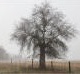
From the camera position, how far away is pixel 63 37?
40125 millimetres

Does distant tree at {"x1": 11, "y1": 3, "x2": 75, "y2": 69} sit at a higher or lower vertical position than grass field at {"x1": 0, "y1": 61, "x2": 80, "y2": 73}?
higher

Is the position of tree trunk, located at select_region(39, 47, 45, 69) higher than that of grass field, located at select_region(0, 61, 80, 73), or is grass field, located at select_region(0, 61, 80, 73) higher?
tree trunk, located at select_region(39, 47, 45, 69)

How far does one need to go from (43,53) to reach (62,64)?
505cm

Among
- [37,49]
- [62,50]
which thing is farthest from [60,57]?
[37,49]

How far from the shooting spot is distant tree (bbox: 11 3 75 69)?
129ft

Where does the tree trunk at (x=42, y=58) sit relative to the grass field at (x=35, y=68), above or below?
above

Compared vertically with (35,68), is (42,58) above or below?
above

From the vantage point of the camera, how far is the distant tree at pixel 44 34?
39.3 m

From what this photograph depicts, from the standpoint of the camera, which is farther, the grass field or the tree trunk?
the tree trunk

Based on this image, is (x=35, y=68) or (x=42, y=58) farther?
(x=42, y=58)

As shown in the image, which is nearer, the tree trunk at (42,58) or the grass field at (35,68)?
the grass field at (35,68)

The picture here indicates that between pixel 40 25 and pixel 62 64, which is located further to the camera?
pixel 62 64

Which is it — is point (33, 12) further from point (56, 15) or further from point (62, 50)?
point (62, 50)

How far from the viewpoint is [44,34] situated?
3972cm
